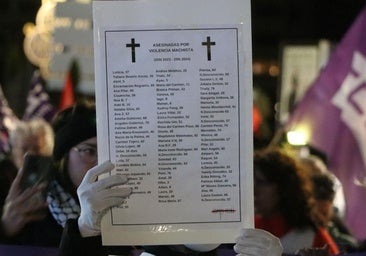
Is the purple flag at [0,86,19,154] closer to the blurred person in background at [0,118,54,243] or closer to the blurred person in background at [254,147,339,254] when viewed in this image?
the blurred person in background at [0,118,54,243]

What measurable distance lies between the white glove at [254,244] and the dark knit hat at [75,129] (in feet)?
3.93

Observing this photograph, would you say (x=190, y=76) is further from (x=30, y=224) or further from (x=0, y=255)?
(x=30, y=224)

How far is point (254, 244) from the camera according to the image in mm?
2240

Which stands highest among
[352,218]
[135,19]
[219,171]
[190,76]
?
[135,19]

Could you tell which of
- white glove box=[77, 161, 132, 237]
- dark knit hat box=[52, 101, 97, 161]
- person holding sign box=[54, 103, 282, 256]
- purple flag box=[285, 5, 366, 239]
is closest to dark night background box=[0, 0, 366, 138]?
purple flag box=[285, 5, 366, 239]

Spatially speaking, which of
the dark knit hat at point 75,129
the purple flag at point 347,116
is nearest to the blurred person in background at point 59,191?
the dark knit hat at point 75,129

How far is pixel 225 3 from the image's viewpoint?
2258 mm

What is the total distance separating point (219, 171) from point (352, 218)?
1798 millimetres

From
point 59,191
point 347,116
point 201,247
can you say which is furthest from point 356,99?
point 201,247

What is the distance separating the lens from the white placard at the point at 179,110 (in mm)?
2234

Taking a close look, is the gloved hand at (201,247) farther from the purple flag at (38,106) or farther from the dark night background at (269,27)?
the dark night background at (269,27)

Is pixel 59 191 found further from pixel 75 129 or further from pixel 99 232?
pixel 99 232

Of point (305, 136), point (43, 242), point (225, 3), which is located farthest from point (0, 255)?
point (305, 136)

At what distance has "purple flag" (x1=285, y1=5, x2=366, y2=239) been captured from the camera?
3957 millimetres
